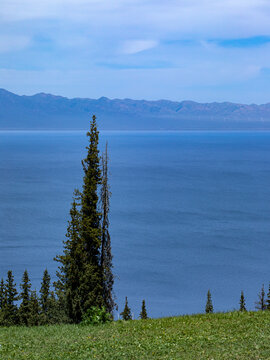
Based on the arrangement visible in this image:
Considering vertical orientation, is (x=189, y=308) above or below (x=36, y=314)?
below

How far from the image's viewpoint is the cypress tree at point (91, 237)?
29.8 meters

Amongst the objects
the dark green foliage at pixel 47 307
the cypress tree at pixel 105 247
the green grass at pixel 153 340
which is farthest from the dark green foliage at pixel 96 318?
the dark green foliage at pixel 47 307

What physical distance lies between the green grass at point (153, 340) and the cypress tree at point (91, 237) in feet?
27.1

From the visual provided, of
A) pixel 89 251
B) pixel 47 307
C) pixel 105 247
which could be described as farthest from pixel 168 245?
pixel 89 251

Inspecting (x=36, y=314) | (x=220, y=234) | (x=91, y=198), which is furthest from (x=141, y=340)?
(x=220, y=234)

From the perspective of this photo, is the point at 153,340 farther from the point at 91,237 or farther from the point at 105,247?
the point at 105,247

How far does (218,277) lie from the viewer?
337ft

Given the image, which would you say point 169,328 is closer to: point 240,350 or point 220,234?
point 240,350

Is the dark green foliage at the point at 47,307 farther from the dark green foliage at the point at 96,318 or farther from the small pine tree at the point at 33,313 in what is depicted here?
the dark green foliage at the point at 96,318

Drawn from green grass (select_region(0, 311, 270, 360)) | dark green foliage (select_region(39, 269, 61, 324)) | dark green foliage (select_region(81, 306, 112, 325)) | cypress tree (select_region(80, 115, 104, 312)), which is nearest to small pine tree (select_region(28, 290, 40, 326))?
dark green foliage (select_region(39, 269, 61, 324))

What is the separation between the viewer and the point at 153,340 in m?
17.0

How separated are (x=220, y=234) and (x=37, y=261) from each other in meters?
52.5

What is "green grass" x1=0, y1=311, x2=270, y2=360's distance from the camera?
15055mm

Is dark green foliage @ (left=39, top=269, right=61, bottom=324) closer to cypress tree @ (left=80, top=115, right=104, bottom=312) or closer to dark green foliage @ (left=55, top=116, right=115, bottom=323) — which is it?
dark green foliage @ (left=55, top=116, right=115, bottom=323)
